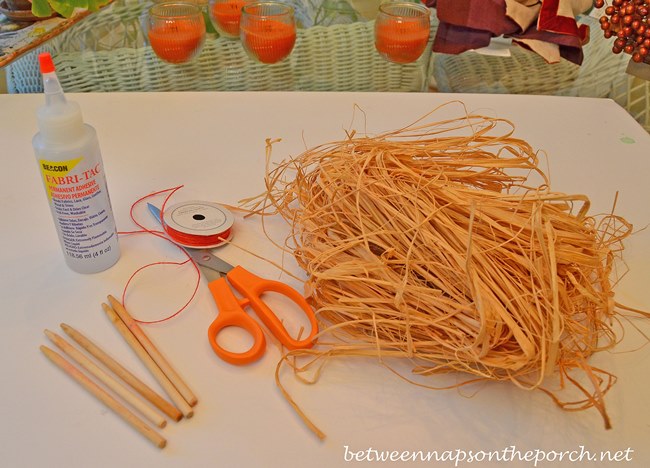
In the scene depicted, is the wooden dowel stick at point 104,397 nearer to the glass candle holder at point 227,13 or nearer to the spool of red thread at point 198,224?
the spool of red thread at point 198,224

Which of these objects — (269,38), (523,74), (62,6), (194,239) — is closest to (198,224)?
(194,239)

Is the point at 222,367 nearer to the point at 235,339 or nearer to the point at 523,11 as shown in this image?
the point at 235,339

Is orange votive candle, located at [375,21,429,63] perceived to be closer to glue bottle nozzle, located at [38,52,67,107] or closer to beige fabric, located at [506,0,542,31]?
beige fabric, located at [506,0,542,31]

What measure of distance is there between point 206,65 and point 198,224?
0.54m

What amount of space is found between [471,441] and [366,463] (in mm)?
82

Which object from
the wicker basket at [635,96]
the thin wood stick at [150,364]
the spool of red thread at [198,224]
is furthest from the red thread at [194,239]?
the wicker basket at [635,96]

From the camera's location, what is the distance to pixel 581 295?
457 millimetres

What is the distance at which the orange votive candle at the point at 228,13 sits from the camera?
96 centimetres

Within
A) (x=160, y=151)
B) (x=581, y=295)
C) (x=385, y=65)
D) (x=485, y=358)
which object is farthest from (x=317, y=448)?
(x=385, y=65)

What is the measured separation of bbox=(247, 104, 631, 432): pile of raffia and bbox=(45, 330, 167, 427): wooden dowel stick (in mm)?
112

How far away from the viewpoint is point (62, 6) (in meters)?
0.92

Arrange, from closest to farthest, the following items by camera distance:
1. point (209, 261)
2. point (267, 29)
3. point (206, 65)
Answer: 1. point (209, 261)
2. point (267, 29)
3. point (206, 65)

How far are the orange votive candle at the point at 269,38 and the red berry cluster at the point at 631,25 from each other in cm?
47

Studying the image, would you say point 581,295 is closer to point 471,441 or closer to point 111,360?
point 471,441
